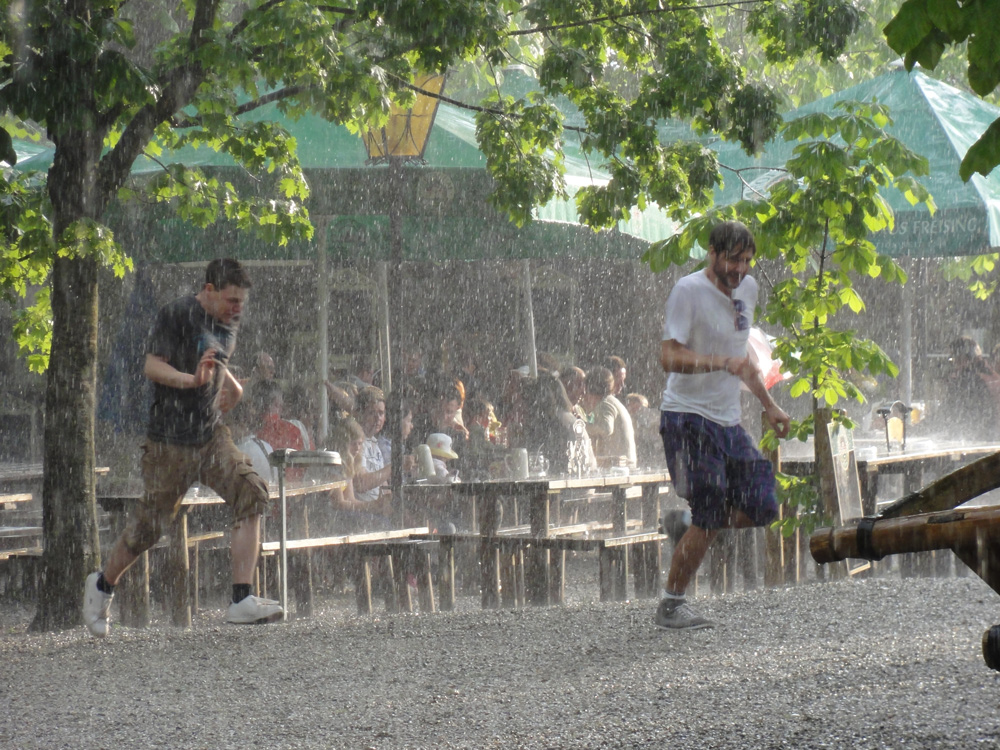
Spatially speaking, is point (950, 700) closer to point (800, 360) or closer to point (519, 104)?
point (800, 360)

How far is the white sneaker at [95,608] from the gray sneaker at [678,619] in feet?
10.4

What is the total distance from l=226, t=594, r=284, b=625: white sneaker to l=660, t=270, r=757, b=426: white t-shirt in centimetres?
241

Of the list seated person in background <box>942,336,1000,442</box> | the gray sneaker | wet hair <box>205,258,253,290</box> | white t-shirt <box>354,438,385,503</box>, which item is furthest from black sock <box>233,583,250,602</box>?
seated person in background <box>942,336,1000,442</box>

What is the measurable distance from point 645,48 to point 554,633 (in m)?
4.26

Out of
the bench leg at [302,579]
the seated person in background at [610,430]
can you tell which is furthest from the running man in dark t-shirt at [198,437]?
the seated person in background at [610,430]

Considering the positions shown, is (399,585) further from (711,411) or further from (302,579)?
(711,411)

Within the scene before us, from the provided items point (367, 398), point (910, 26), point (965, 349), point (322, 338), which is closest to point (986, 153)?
point (910, 26)

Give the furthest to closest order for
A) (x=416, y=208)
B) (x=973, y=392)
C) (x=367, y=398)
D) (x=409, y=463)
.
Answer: (x=973, y=392) → (x=409, y=463) → (x=416, y=208) → (x=367, y=398)

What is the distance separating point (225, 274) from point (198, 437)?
0.93m

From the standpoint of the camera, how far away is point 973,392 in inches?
568

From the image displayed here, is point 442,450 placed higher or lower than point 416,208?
lower

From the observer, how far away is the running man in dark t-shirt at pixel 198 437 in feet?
23.2

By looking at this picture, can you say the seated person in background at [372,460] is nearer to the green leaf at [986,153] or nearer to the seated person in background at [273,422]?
the seated person in background at [273,422]

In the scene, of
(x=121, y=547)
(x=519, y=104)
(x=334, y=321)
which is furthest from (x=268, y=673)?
(x=334, y=321)
